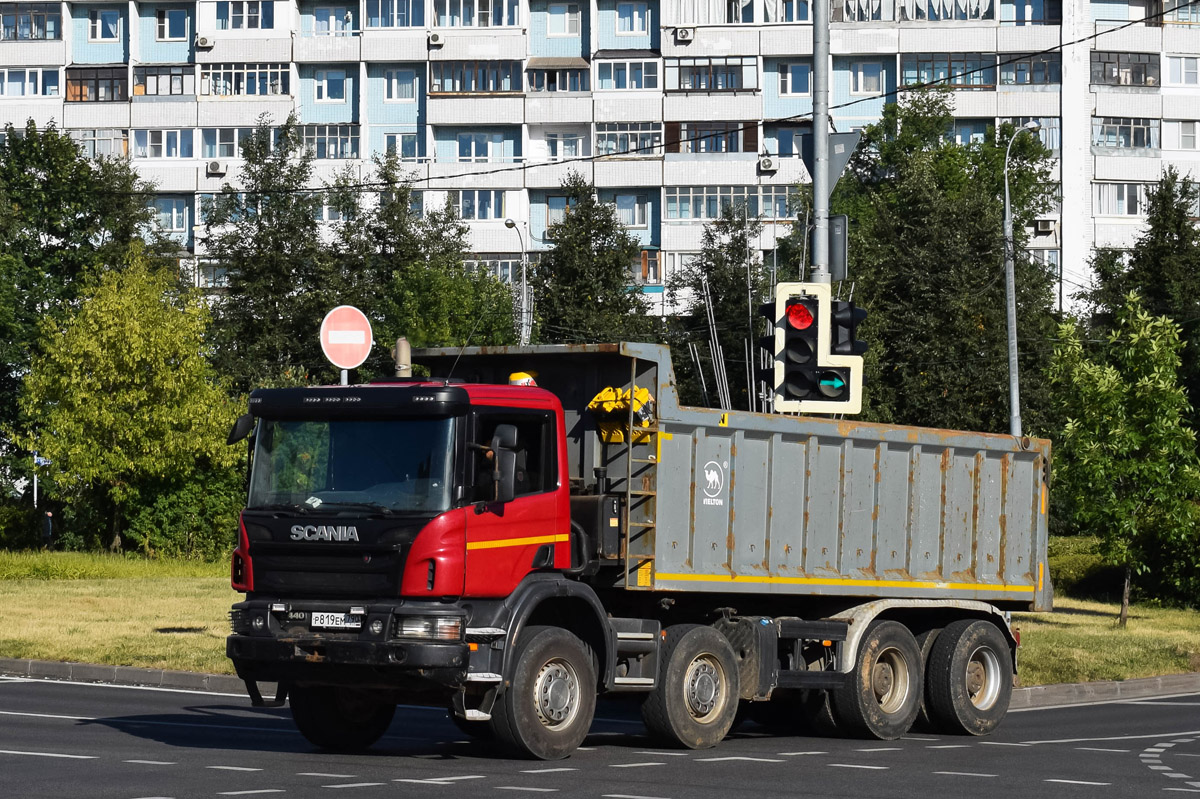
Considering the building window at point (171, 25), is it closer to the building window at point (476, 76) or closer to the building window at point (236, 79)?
the building window at point (236, 79)

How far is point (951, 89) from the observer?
75688 millimetres

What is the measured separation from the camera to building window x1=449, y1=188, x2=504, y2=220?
7512 cm

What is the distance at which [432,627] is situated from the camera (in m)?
11.9

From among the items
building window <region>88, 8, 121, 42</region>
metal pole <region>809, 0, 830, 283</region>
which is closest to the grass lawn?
metal pole <region>809, 0, 830, 283</region>

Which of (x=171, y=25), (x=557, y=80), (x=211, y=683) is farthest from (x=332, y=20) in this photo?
(x=211, y=683)

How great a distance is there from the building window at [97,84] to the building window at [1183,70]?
150ft

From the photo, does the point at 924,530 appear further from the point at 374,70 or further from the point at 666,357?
the point at 374,70

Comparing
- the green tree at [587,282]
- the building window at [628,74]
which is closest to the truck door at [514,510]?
the green tree at [587,282]

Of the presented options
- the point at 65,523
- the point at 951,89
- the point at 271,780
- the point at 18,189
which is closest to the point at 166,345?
the point at 65,523

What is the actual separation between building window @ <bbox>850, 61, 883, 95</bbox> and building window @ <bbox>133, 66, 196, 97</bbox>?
1134 inches

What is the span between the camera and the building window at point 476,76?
247ft

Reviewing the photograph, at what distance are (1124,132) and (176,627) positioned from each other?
2379 inches

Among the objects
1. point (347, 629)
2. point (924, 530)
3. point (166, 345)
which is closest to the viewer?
point (347, 629)

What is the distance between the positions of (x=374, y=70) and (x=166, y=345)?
27101 millimetres
